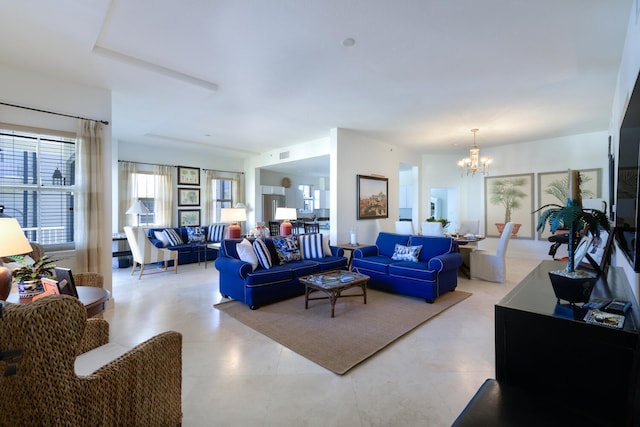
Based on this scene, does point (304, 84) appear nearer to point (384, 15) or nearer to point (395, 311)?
point (384, 15)

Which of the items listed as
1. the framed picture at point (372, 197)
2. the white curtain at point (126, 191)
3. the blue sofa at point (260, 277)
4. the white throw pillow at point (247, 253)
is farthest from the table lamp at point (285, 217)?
the white curtain at point (126, 191)

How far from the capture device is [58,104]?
11.6ft

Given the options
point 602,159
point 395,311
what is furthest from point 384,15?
point 602,159

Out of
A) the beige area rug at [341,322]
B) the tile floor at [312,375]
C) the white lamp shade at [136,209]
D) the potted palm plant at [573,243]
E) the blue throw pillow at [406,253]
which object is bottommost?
the tile floor at [312,375]

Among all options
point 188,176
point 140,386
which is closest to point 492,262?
point 140,386

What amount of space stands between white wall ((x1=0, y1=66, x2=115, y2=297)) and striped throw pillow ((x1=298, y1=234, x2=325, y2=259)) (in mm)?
2705

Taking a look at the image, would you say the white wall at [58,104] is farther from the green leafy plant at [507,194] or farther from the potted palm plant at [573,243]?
the green leafy plant at [507,194]

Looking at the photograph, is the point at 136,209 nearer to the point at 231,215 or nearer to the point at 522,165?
the point at 231,215

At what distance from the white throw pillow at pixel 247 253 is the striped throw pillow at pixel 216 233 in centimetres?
358

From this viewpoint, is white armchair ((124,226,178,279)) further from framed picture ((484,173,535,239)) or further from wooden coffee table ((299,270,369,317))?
framed picture ((484,173,535,239))

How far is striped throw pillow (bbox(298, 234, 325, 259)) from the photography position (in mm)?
4895

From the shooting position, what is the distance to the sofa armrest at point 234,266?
3.78 m

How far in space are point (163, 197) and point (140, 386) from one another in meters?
6.89

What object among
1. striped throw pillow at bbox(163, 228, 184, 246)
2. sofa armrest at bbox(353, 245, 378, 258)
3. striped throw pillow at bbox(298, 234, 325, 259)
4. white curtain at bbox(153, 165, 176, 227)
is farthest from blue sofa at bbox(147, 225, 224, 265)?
sofa armrest at bbox(353, 245, 378, 258)
